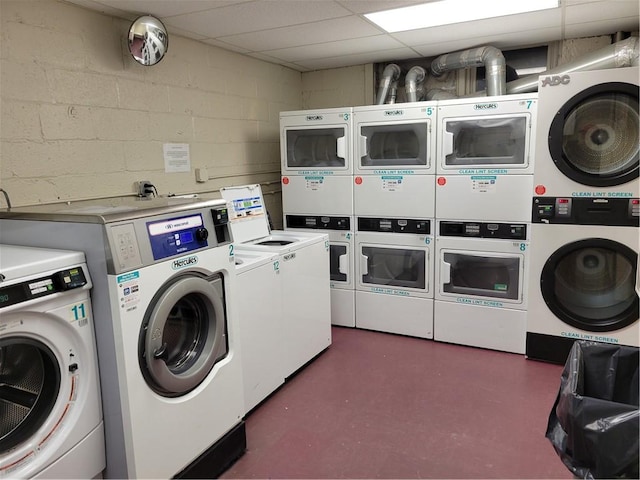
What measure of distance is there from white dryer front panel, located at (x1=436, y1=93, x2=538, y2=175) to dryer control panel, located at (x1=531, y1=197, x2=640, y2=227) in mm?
285

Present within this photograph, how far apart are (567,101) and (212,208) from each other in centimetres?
233

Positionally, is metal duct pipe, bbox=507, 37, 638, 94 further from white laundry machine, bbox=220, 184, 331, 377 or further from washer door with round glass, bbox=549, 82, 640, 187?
white laundry machine, bbox=220, 184, 331, 377

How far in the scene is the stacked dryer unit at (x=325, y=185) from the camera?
3.79 metres

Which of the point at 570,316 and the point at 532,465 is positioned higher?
the point at 570,316

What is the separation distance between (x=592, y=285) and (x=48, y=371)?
126 inches

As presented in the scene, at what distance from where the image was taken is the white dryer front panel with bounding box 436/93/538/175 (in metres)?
3.18

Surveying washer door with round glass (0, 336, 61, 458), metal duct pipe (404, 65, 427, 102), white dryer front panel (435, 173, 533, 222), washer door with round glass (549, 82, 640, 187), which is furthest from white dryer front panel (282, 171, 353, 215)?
washer door with round glass (0, 336, 61, 458)

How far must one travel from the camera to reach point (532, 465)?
2.23 meters

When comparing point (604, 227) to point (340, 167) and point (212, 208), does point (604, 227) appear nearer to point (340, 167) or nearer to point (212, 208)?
point (340, 167)

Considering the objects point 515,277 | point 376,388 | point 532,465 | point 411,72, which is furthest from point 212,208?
point 411,72

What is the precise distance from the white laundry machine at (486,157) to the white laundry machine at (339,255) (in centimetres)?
79

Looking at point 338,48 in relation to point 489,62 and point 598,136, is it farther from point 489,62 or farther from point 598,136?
point 598,136

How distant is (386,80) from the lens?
418cm

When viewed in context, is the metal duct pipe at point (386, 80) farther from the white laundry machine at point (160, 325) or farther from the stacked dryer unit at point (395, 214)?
the white laundry machine at point (160, 325)
